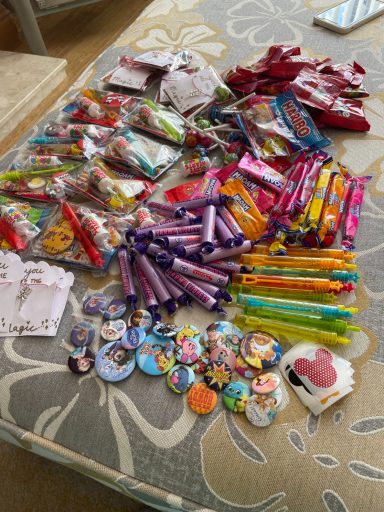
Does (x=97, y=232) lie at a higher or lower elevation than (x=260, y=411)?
higher

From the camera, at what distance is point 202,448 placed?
64 centimetres

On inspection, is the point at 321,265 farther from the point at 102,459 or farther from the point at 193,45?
the point at 193,45

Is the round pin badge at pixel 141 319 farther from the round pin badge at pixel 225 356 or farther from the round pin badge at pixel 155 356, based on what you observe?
the round pin badge at pixel 225 356

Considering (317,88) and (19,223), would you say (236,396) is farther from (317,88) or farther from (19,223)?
(317,88)

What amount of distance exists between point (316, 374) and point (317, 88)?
2.38 ft

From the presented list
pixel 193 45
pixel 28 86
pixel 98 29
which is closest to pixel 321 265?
pixel 193 45

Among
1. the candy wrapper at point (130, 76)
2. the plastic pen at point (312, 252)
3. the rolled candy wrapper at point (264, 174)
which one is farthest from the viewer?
the candy wrapper at point (130, 76)

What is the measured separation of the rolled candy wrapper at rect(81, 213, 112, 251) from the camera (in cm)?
88

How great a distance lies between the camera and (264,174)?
3.13 feet

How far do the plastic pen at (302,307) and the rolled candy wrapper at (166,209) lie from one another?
23 centimetres

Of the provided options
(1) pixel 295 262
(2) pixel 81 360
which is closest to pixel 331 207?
(1) pixel 295 262

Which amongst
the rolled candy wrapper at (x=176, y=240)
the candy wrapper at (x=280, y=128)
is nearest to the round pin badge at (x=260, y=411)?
the rolled candy wrapper at (x=176, y=240)

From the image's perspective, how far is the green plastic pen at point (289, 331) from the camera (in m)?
0.72

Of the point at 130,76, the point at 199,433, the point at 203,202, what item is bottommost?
the point at 199,433
